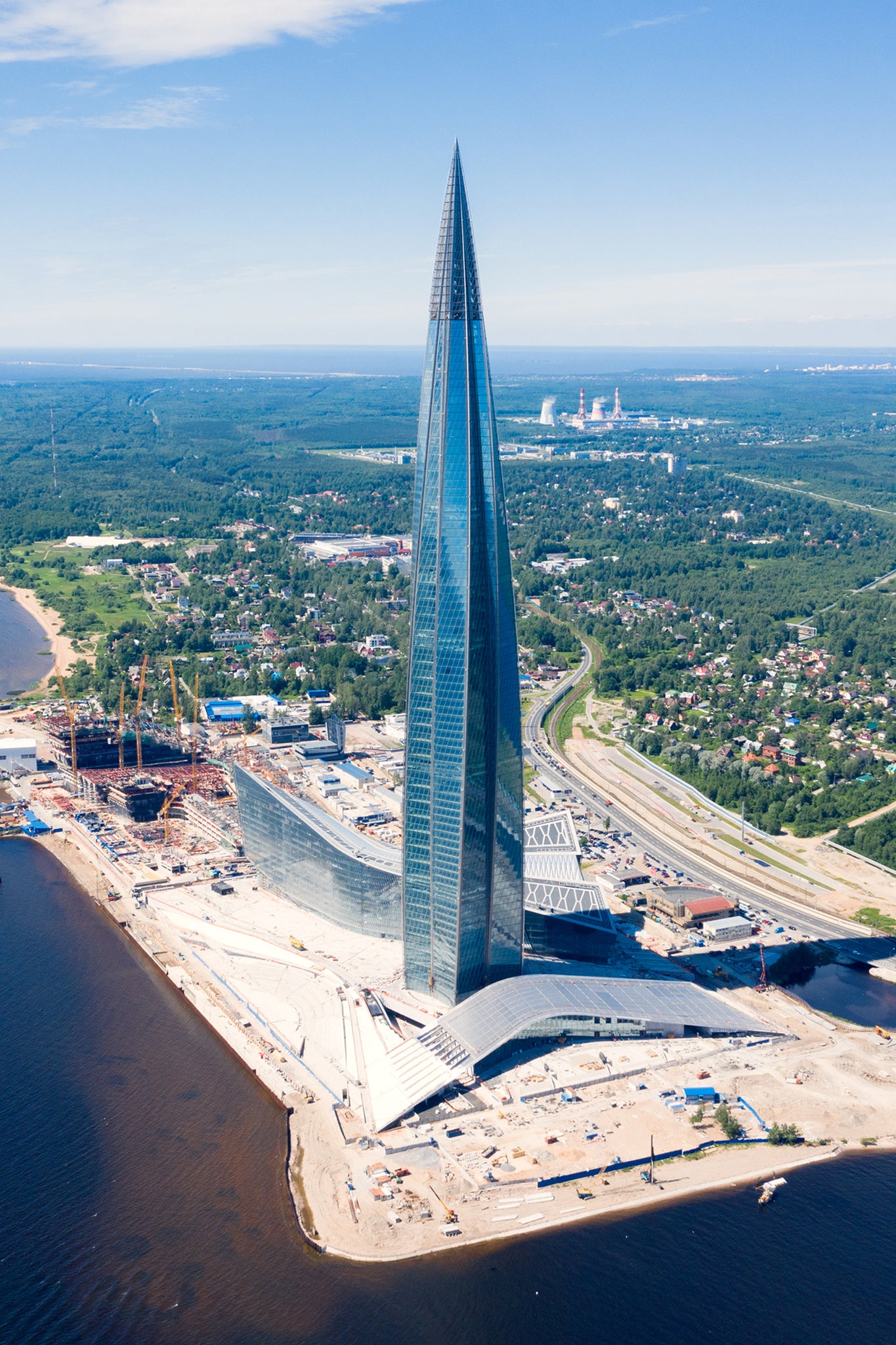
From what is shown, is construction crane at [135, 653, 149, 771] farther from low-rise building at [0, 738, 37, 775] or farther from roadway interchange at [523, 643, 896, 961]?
roadway interchange at [523, 643, 896, 961]


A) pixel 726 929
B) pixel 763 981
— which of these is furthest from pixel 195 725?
pixel 763 981

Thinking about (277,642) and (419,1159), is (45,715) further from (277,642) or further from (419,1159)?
(419,1159)

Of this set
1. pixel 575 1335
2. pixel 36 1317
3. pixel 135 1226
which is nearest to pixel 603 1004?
pixel 575 1335

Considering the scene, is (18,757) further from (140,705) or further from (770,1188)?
(770,1188)

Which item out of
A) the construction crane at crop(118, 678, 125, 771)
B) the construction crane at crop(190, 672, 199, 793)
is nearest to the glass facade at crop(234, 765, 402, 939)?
the construction crane at crop(190, 672, 199, 793)

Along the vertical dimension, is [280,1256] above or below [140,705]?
below

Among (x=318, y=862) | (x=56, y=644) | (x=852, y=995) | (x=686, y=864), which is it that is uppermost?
(x=318, y=862)
